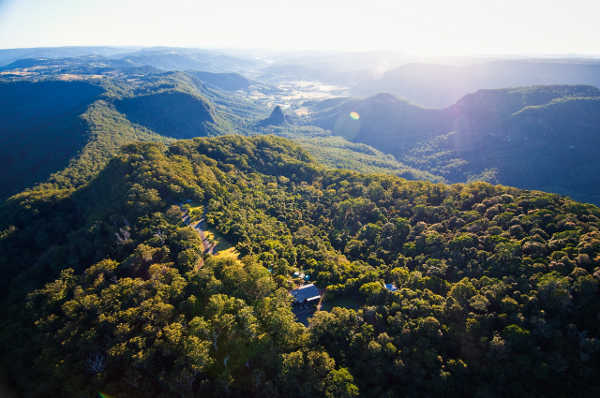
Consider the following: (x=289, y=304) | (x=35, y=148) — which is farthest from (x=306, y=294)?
(x=35, y=148)

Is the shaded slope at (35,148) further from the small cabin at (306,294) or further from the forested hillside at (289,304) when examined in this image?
the small cabin at (306,294)

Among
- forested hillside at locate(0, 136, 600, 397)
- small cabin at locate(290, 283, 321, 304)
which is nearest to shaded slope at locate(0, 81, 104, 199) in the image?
forested hillside at locate(0, 136, 600, 397)

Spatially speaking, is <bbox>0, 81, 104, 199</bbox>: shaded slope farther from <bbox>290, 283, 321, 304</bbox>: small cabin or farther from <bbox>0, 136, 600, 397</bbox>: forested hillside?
<bbox>290, 283, 321, 304</bbox>: small cabin

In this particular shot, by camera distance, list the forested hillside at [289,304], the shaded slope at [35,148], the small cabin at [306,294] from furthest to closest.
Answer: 1. the shaded slope at [35,148]
2. the small cabin at [306,294]
3. the forested hillside at [289,304]

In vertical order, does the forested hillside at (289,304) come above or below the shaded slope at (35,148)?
below

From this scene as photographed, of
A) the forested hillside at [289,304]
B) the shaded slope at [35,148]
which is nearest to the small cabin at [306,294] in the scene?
the forested hillside at [289,304]

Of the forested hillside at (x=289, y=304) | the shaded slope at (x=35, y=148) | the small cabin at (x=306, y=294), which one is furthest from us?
the shaded slope at (x=35, y=148)

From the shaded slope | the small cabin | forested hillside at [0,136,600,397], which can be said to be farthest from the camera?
the shaded slope

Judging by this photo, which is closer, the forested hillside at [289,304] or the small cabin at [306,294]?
the forested hillside at [289,304]
